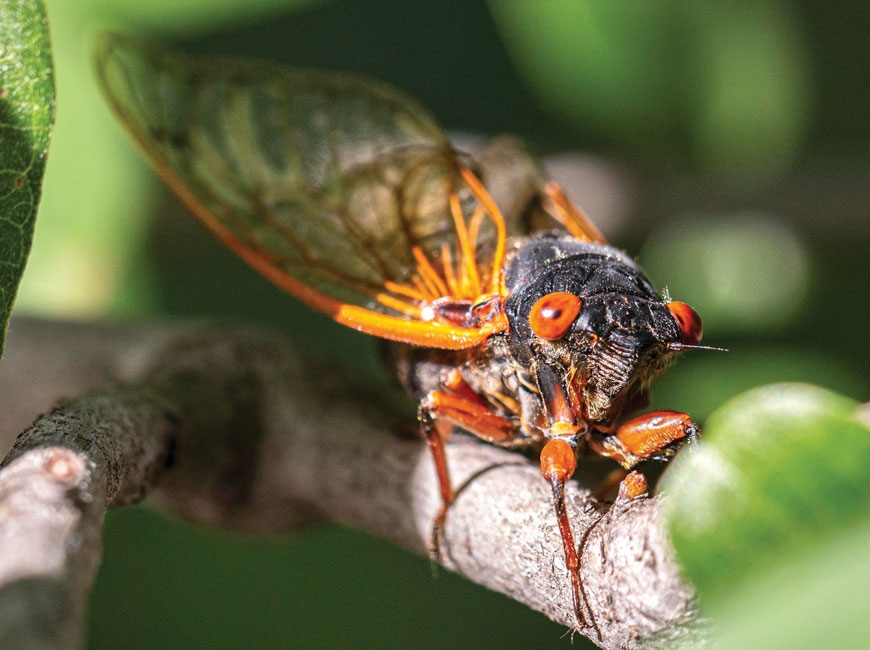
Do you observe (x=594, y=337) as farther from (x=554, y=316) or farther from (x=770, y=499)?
(x=770, y=499)

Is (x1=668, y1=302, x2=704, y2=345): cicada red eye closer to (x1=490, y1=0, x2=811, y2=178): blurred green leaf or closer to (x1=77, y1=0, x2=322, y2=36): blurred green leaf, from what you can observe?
(x1=490, y1=0, x2=811, y2=178): blurred green leaf

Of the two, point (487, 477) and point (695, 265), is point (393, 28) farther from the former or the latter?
point (487, 477)

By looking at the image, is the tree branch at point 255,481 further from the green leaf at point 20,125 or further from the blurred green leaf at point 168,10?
the blurred green leaf at point 168,10

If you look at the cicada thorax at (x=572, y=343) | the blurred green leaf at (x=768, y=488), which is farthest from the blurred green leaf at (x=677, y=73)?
the blurred green leaf at (x=768, y=488)

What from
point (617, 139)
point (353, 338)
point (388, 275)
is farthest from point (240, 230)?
point (617, 139)

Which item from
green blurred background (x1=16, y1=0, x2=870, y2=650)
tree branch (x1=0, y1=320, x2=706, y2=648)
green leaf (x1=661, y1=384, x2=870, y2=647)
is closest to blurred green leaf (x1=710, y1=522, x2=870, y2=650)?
green leaf (x1=661, y1=384, x2=870, y2=647)
